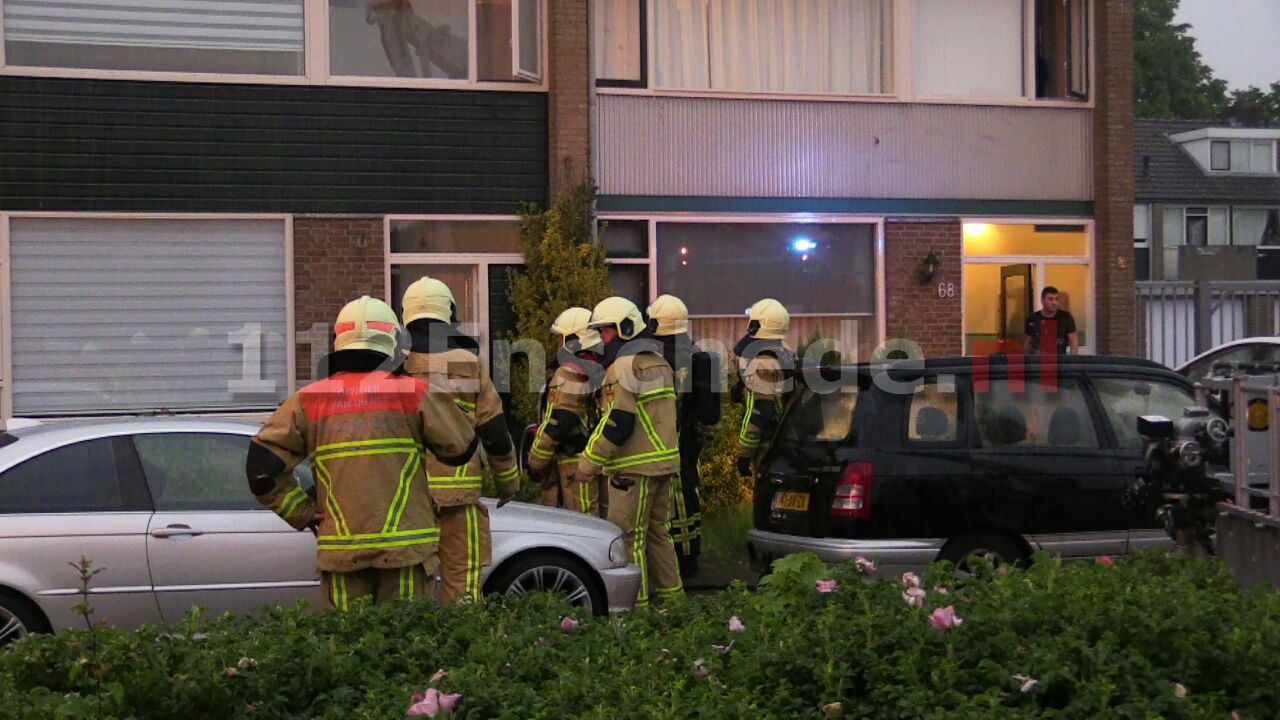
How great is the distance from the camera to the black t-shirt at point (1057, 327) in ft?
52.8

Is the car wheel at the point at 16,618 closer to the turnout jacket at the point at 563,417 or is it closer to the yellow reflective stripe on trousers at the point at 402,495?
the yellow reflective stripe on trousers at the point at 402,495

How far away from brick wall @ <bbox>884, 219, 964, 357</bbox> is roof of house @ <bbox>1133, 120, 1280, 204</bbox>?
34893 millimetres

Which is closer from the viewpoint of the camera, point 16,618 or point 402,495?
point 402,495

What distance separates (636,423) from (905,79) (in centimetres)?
881

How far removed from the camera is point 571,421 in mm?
9500

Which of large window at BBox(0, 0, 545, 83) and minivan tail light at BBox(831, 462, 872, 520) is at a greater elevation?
large window at BBox(0, 0, 545, 83)

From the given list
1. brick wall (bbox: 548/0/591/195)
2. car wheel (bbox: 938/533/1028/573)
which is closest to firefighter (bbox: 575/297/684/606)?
car wheel (bbox: 938/533/1028/573)

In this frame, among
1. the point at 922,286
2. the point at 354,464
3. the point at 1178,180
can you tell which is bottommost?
the point at 354,464

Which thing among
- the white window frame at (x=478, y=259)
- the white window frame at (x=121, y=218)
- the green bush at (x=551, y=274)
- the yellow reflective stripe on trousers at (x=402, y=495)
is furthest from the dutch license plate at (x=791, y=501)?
the white window frame at (x=121, y=218)

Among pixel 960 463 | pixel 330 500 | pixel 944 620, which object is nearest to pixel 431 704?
pixel 944 620

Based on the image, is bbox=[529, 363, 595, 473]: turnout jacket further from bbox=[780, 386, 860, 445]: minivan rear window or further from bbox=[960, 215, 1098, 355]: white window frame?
bbox=[960, 215, 1098, 355]: white window frame

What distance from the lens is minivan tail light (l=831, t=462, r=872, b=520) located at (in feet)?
30.1

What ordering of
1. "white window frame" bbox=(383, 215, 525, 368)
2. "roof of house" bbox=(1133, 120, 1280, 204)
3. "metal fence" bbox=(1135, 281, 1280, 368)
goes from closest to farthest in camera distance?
"white window frame" bbox=(383, 215, 525, 368)
"metal fence" bbox=(1135, 281, 1280, 368)
"roof of house" bbox=(1133, 120, 1280, 204)

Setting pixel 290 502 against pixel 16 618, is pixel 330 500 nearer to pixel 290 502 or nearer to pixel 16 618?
pixel 290 502
